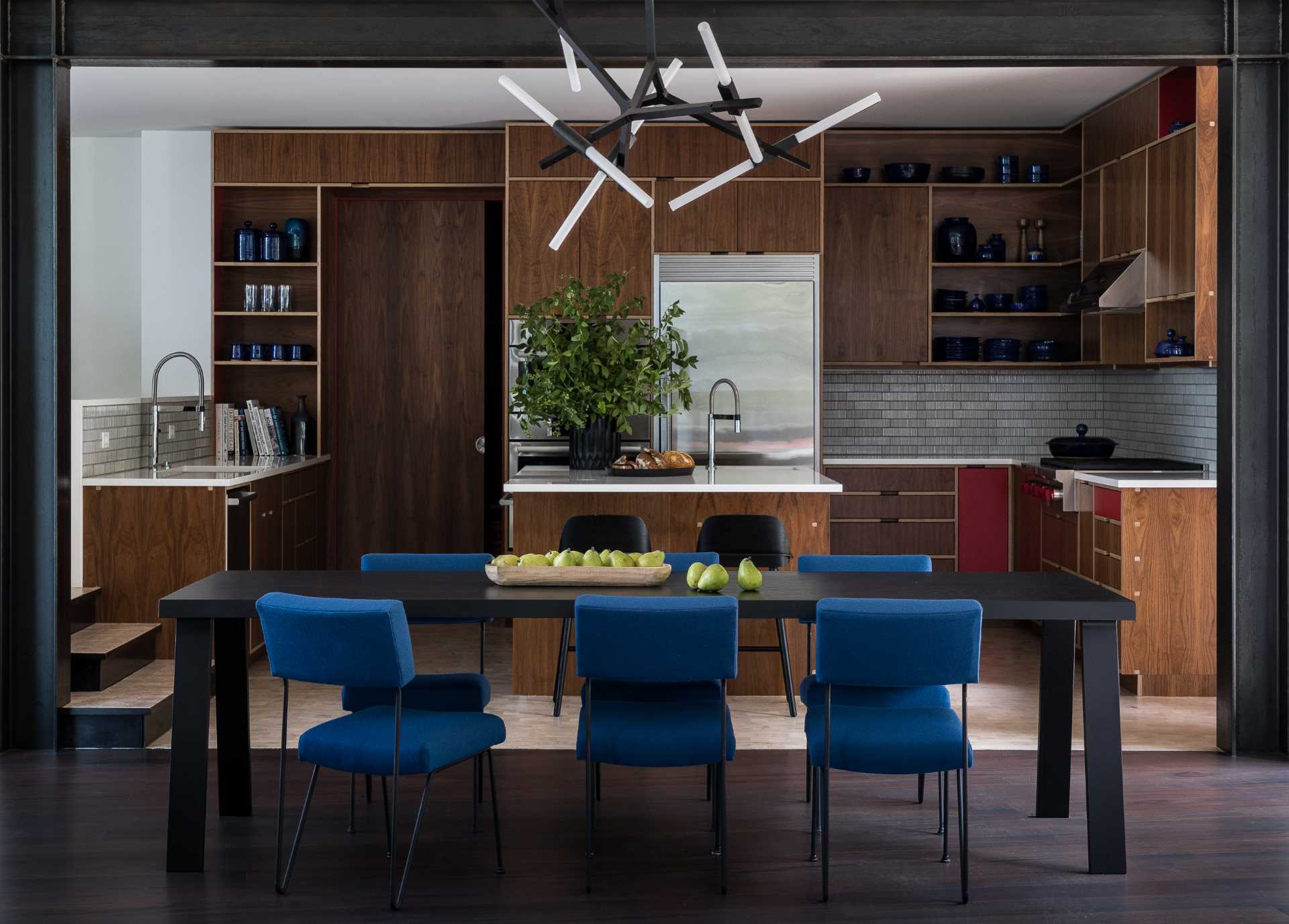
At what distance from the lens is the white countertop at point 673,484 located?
556 cm

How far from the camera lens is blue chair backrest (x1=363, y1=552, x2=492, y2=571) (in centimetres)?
421

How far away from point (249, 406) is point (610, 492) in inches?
120

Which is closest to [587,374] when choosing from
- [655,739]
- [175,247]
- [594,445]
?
[594,445]

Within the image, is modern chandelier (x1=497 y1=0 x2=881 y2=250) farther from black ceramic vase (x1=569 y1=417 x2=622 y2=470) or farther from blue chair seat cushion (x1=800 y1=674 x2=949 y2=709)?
black ceramic vase (x1=569 y1=417 x2=622 y2=470)

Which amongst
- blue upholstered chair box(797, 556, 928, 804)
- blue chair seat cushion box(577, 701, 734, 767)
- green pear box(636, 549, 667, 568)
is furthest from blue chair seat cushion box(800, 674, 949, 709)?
green pear box(636, 549, 667, 568)

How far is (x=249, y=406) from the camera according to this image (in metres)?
7.69

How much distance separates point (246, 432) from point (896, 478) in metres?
3.97

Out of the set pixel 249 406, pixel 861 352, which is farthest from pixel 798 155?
pixel 249 406

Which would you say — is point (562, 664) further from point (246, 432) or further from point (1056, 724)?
point (246, 432)

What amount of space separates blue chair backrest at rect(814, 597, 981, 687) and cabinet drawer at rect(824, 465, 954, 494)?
4.65 m

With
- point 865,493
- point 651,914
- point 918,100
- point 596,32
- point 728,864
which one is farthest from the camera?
point 865,493

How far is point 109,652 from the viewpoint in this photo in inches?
203

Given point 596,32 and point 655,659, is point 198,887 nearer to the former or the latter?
point 655,659

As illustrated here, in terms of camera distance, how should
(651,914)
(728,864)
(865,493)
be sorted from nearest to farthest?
1. (651,914)
2. (728,864)
3. (865,493)
